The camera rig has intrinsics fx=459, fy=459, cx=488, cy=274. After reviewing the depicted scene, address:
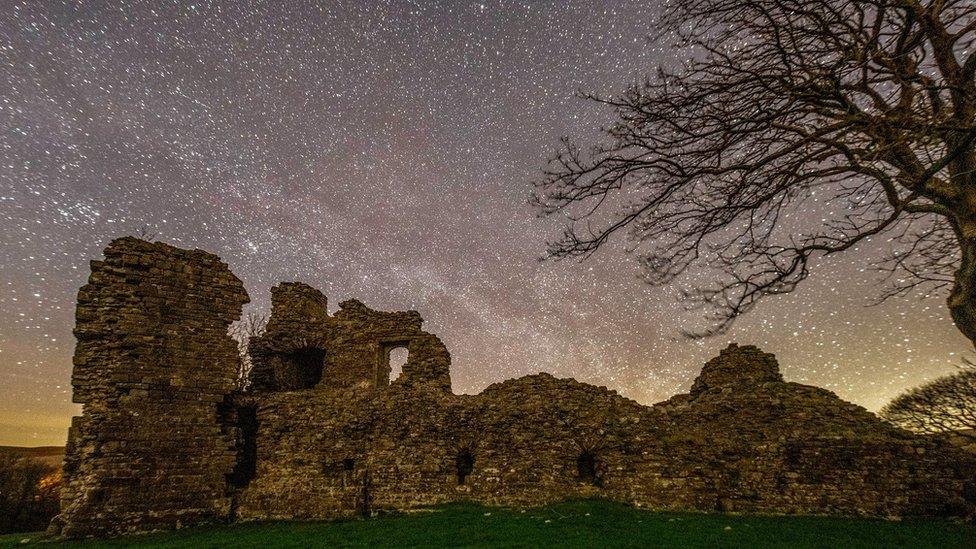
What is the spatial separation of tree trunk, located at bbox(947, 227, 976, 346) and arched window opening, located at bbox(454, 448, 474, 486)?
9.76 meters

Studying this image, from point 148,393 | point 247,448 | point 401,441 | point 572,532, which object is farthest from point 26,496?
point 572,532

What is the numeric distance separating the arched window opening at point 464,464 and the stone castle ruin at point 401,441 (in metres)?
0.05

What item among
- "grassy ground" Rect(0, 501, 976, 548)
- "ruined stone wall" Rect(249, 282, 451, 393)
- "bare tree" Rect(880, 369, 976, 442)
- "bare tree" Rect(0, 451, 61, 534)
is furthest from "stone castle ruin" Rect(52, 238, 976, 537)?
"bare tree" Rect(0, 451, 61, 534)

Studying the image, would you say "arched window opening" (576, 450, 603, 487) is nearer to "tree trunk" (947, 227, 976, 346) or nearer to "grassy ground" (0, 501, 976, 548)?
"grassy ground" (0, 501, 976, 548)

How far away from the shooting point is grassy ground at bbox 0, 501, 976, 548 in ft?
24.4

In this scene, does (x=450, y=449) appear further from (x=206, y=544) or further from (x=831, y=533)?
(x=831, y=533)

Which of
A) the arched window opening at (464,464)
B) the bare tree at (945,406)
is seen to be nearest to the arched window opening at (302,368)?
the arched window opening at (464,464)

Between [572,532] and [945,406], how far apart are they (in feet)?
18.5

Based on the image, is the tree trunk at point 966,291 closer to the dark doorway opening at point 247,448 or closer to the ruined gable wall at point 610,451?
the ruined gable wall at point 610,451

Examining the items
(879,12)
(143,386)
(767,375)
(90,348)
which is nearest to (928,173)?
(879,12)

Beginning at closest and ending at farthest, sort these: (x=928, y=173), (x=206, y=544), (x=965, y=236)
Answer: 1. (x=928, y=173)
2. (x=965, y=236)
3. (x=206, y=544)

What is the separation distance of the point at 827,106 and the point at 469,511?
992 cm

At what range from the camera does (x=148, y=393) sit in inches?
448

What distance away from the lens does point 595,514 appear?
953 centimetres
